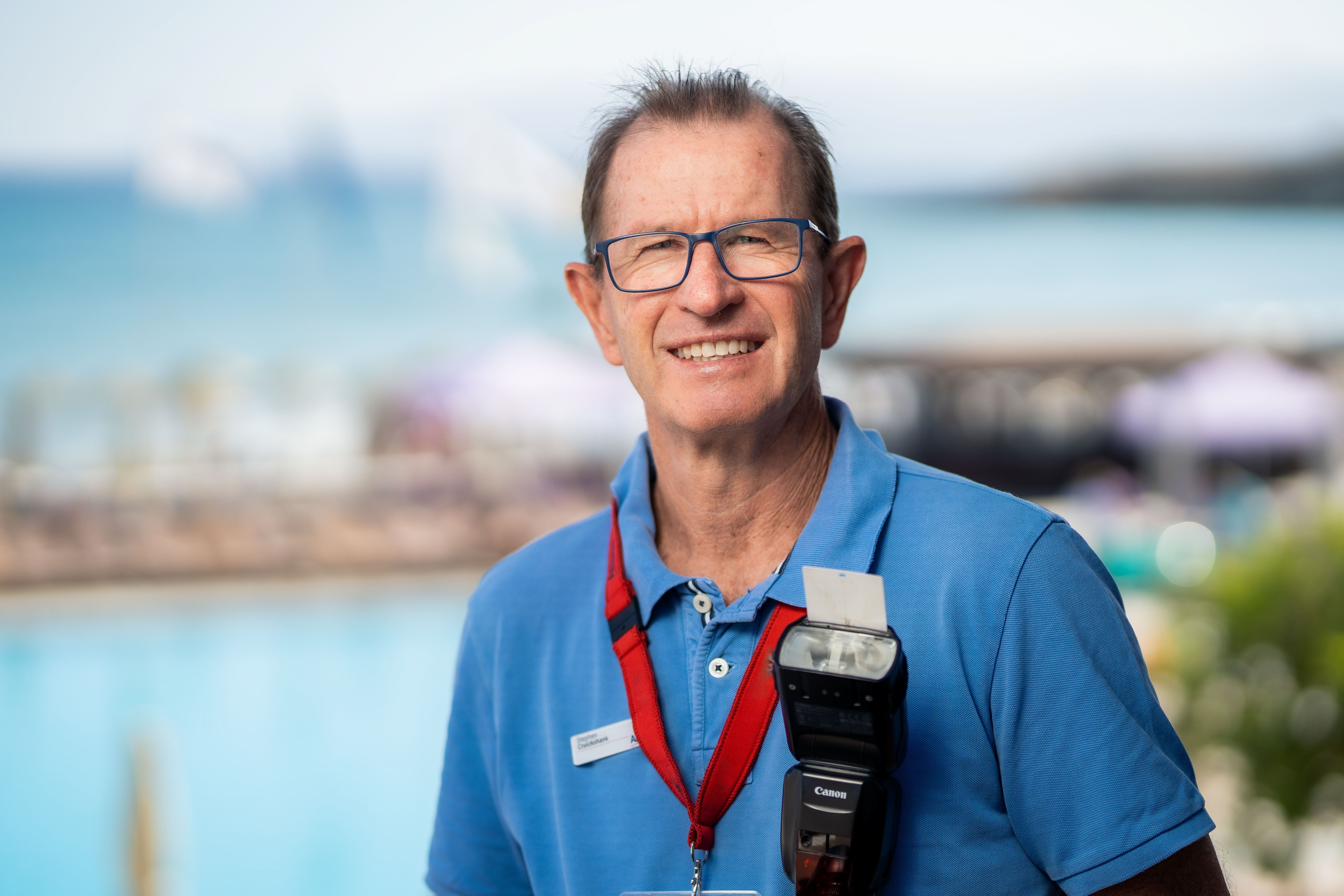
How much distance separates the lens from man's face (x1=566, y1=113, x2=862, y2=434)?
1.18 m

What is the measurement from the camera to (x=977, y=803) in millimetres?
1107

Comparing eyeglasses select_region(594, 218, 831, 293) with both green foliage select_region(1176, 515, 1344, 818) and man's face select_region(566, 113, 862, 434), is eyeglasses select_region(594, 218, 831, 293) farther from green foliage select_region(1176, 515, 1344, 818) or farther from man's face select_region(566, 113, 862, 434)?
green foliage select_region(1176, 515, 1344, 818)

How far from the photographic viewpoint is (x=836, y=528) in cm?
121

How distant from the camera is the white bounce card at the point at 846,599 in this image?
955 millimetres

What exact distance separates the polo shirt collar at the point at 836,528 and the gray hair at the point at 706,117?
25 cm

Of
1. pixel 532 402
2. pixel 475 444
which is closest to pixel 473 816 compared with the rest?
pixel 532 402

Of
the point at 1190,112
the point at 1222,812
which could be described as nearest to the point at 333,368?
the point at 1190,112

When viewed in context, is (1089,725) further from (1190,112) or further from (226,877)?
(1190,112)

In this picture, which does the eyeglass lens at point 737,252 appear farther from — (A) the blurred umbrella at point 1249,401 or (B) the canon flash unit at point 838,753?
(A) the blurred umbrella at point 1249,401

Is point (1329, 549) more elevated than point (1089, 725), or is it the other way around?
point (1089, 725)

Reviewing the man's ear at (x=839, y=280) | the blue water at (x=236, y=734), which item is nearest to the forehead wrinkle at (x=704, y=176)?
the man's ear at (x=839, y=280)

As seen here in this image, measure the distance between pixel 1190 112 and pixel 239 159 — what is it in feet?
61.9

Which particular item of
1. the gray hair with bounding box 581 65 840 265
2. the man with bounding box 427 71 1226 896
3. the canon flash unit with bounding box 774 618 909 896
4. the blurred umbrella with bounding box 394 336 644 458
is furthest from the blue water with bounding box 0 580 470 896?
the canon flash unit with bounding box 774 618 909 896

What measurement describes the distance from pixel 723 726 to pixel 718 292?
444 millimetres
